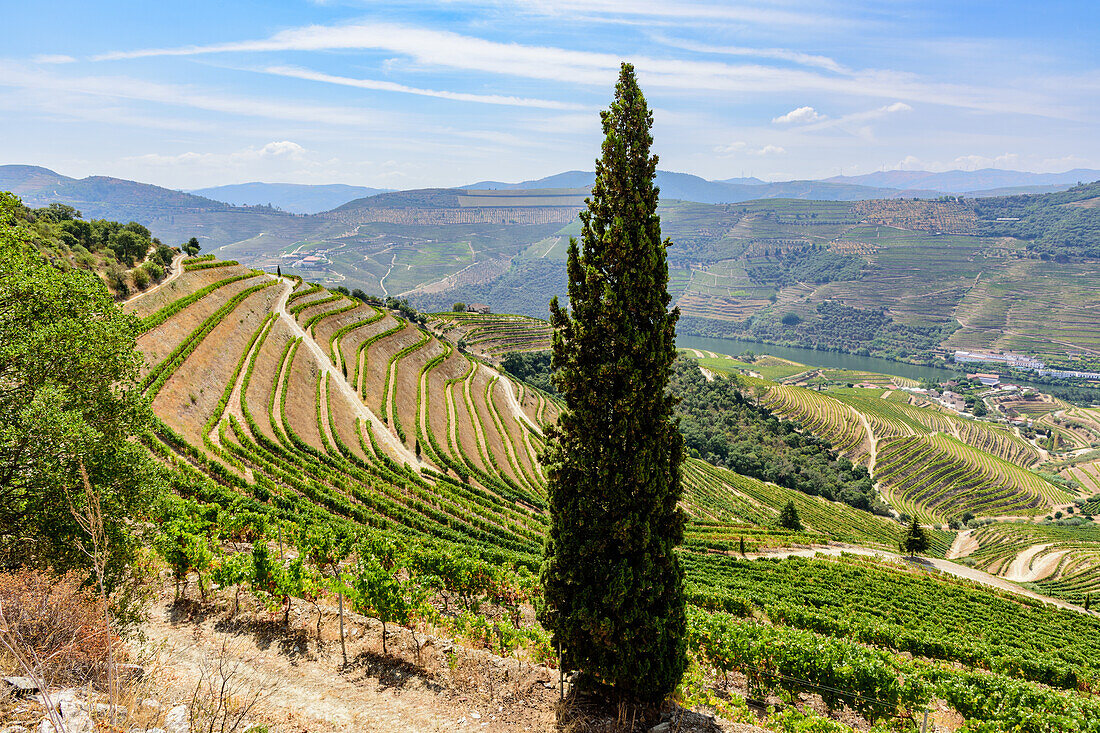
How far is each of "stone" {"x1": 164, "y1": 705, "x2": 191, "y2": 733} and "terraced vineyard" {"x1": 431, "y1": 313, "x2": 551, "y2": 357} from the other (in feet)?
432

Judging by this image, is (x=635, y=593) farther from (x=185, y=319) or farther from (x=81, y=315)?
(x=185, y=319)

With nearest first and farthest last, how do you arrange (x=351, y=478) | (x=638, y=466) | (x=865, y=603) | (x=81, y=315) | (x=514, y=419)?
1. (x=638, y=466)
2. (x=81, y=315)
3. (x=865, y=603)
4. (x=351, y=478)
5. (x=514, y=419)

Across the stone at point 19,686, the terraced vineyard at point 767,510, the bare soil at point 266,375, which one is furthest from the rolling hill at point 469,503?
the stone at point 19,686

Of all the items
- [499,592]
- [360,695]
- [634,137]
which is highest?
[634,137]

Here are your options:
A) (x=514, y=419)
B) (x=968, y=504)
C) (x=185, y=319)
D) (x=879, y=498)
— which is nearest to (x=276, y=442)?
(x=185, y=319)

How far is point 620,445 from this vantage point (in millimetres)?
12672

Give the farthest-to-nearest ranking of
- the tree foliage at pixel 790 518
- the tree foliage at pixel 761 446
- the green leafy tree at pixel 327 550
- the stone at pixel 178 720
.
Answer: the tree foliage at pixel 761 446, the tree foliage at pixel 790 518, the green leafy tree at pixel 327 550, the stone at pixel 178 720

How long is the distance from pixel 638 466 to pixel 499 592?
11.7 metres

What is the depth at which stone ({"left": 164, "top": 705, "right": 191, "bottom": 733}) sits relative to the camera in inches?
374

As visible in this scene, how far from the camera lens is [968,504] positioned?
118625 mm

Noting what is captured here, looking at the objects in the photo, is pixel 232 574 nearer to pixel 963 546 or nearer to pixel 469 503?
pixel 469 503

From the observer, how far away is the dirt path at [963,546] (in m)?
83.6

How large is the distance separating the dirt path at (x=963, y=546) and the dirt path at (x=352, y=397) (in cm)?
8508

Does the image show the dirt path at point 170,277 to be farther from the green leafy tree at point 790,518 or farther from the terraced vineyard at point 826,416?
the terraced vineyard at point 826,416
